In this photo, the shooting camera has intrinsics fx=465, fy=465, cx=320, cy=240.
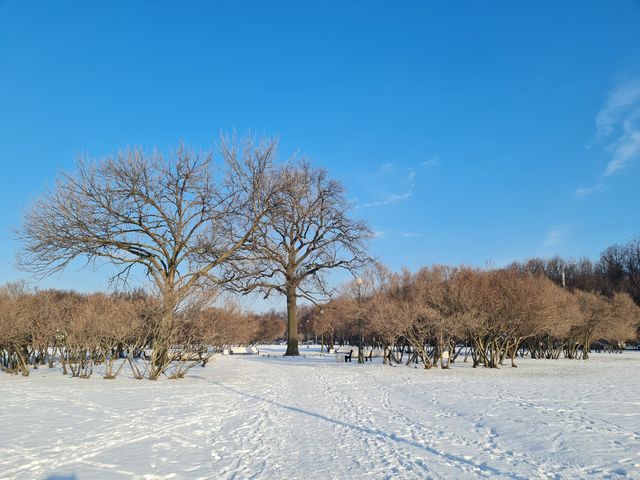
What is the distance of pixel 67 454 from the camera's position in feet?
21.8

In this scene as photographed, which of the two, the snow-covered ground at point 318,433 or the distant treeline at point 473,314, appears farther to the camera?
the distant treeline at point 473,314

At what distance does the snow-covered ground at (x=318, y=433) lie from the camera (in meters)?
6.13

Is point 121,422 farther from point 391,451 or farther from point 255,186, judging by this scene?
point 255,186

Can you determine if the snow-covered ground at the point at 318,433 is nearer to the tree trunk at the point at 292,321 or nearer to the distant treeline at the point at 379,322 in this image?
the distant treeline at the point at 379,322

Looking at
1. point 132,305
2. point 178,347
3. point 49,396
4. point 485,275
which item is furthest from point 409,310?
point 49,396

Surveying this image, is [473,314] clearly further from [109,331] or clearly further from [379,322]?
[109,331]

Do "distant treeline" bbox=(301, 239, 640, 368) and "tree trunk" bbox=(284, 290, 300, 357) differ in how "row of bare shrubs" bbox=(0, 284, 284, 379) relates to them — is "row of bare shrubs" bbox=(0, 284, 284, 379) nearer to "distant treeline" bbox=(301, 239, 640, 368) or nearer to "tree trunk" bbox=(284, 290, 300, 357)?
"distant treeline" bbox=(301, 239, 640, 368)

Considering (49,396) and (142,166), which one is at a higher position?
(142,166)

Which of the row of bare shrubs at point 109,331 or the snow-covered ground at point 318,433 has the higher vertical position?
the row of bare shrubs at point 109,331

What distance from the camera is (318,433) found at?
27.3 ft

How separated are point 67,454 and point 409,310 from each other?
59.8 ft

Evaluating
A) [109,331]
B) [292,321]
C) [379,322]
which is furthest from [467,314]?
[292,321]

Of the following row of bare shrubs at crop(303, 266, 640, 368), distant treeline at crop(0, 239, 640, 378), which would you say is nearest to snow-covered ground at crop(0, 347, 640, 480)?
distant treeline at crop(0, 239, 640, 378)

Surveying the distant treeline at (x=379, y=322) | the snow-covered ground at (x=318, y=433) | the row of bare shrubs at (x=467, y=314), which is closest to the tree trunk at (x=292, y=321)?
the distant treeline at (x=379, y=322)
